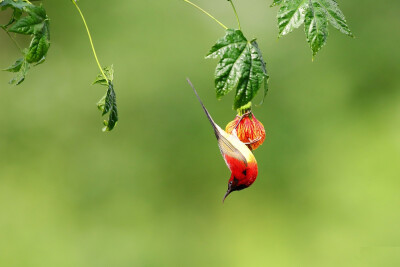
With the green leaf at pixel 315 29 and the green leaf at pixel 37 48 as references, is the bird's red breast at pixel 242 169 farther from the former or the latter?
the green leaf at pixel 37 48

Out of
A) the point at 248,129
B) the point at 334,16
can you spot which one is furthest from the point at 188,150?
the point at 334,16

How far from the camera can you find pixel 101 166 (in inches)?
186

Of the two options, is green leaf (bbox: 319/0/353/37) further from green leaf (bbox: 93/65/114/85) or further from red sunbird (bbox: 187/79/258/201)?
green leaf (bbox: 93/65/114/85)

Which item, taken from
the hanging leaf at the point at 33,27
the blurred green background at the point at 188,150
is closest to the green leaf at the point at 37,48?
the hanging leaf at the point at 33,27

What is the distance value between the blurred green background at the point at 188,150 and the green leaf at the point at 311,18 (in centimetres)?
338

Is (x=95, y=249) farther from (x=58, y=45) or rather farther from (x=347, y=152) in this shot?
(x=347, y=152)

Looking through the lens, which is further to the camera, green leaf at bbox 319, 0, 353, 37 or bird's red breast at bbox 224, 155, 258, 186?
bird's red breast at bbox 224, 155, 258, 186

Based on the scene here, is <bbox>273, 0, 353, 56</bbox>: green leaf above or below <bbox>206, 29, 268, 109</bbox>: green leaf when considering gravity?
above

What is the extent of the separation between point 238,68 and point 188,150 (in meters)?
3.66

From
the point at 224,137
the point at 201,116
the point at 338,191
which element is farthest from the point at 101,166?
the point at 224,137

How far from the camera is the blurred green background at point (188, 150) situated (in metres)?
4.55

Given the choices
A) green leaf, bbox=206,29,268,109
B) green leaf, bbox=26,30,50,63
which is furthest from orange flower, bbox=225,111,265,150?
green leaf, bbox=26,30,50,63

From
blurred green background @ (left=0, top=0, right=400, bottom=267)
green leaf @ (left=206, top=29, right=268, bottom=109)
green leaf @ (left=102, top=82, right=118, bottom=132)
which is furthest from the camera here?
blurred green background @ (left=0, top=0, right=400, bottom=267)

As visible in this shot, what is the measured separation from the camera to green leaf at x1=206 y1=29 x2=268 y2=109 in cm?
104
